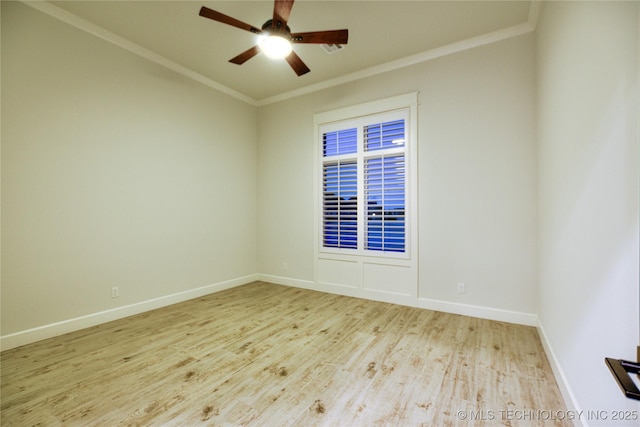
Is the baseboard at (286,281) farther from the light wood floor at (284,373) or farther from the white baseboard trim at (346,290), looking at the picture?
the light wood floor at (284,373)

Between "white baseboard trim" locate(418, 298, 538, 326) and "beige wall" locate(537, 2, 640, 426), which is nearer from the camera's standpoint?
"beige wall" locate(537, 2, 640, 426)

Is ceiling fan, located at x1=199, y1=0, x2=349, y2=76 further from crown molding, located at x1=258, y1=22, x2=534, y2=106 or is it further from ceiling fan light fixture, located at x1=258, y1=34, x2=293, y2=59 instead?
crown molding, located at x1=258, y1=22, x2=534, y2=106

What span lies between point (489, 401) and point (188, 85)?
199 inches

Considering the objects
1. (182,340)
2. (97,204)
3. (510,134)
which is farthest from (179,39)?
(510,134)

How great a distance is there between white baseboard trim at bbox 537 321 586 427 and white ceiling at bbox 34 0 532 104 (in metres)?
3.29

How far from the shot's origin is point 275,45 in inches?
98.4

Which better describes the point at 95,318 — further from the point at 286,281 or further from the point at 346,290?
the point at 346,290

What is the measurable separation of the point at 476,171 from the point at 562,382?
A: 7.33 ft

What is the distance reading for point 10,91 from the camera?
2633mm

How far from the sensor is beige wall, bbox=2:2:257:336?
2680mm

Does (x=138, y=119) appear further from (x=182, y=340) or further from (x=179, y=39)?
(x=182, y=340)

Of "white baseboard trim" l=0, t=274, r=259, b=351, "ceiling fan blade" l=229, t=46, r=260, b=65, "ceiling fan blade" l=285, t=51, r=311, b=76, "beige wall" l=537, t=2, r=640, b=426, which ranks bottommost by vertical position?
"white baseboard trim" l=0, t=274, r=259, b=351

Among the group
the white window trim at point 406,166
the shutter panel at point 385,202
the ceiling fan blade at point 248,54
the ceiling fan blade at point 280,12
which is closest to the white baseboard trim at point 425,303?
the white window trim at point 406,166

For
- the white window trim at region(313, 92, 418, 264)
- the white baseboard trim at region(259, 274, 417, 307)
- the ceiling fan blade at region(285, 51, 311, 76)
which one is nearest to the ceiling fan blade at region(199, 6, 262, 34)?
the ceiling fan blade at region(285, 51, 311, 76)
